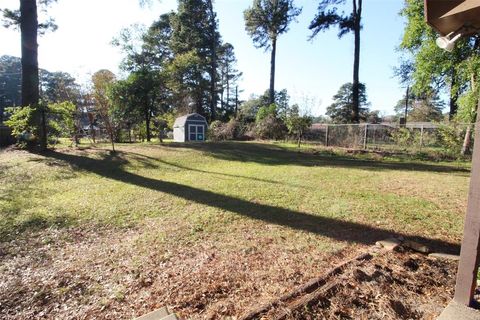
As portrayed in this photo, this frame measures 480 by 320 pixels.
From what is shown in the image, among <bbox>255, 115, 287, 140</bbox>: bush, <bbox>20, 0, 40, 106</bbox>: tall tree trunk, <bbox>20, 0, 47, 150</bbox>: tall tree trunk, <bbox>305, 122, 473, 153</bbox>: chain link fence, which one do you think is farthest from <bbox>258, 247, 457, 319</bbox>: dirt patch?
<bbox>255, 115, 287, 140</bbox>: bush

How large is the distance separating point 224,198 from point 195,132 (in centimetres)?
1821

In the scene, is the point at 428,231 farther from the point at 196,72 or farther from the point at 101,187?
the point at 196,72

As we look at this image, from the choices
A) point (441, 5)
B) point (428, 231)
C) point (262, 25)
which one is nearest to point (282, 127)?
point (262, 25)

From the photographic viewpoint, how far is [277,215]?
436cm

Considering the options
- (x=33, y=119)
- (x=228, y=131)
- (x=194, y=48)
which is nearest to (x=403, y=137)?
(x=228, y=131)

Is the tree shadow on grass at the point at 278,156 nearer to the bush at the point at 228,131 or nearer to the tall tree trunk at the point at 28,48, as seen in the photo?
the tall tree trunk at the point at 28,48

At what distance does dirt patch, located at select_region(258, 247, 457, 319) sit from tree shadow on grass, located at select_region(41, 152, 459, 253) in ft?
2.56

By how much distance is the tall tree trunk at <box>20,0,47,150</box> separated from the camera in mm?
8766

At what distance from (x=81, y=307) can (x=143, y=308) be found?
55cm

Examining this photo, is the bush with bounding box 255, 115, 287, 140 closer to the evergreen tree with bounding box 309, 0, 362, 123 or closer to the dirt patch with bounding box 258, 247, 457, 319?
the evergreen tree with bounding box 309, 0, 362, 123

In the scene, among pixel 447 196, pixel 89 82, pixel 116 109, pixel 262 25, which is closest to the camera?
pixel 447 196


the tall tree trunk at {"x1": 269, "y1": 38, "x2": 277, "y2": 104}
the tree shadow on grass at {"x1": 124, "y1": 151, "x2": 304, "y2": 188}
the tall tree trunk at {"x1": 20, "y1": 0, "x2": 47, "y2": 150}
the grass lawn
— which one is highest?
the tall tree trunk at {"x1": 269, "y1": 38, "x2": 277, "y2": 104}

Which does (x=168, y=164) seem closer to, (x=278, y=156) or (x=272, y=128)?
(x=278, y=156)

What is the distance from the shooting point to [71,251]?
3182mm
